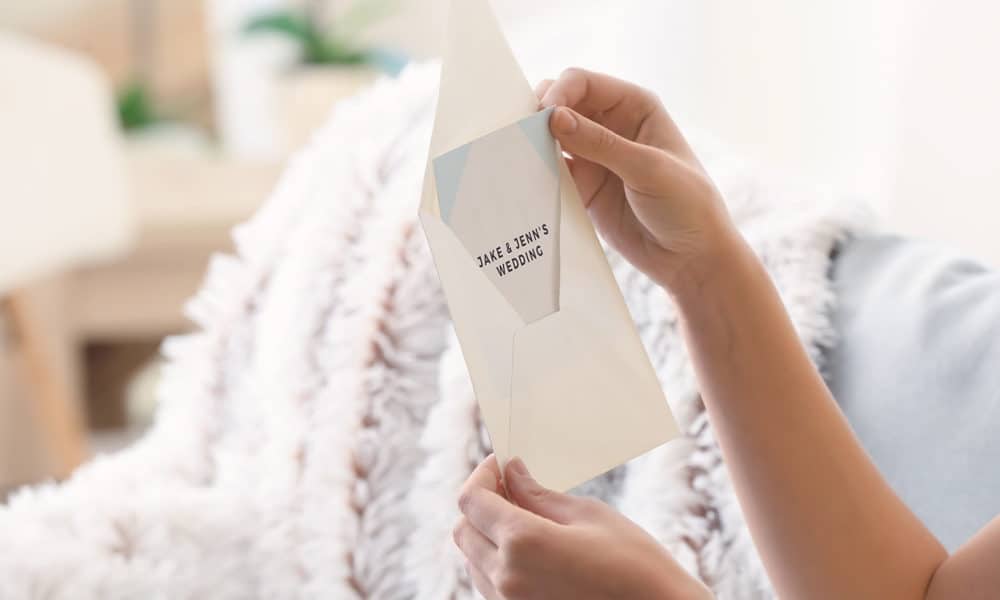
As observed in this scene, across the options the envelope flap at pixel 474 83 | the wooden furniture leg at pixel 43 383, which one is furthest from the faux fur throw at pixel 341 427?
the wooden furniture leg at pixel 43 383

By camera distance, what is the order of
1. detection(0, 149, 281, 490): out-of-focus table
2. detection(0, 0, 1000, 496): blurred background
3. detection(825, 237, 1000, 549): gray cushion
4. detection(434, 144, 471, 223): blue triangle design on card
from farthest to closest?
1. detection(0, 149, 281, 490): out-of-focus table
2. detection(0, 0, 1000, 496): blurred background
3. detection(825, 237, 1000, 549): gray cushion
4. detection(434, 144, 471, 223): blue triangle design on card

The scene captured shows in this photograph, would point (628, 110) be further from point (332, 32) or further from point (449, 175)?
point (332, 32)

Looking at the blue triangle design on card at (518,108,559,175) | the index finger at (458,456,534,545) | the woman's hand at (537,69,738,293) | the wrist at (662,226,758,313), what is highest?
the blue triangle design on card at (518,108,559,175)

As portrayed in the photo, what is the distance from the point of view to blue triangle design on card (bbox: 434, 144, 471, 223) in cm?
45

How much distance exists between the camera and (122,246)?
76.5 inches

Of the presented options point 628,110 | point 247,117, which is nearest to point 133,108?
point 247,117

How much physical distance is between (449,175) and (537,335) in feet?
0.26

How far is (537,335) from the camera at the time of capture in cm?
48

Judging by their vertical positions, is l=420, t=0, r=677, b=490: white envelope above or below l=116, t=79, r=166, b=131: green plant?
below

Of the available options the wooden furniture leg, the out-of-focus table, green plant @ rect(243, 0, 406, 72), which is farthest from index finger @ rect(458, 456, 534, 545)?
green plant @ rect(243, 0, 406, 72)

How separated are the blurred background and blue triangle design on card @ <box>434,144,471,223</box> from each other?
1.46ft

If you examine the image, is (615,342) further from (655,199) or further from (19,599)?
(19,599)

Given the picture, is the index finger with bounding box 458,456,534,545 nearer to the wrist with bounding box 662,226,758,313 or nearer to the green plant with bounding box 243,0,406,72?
the wrist with bounding box 662,226,758,313

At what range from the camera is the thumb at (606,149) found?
0.47m
